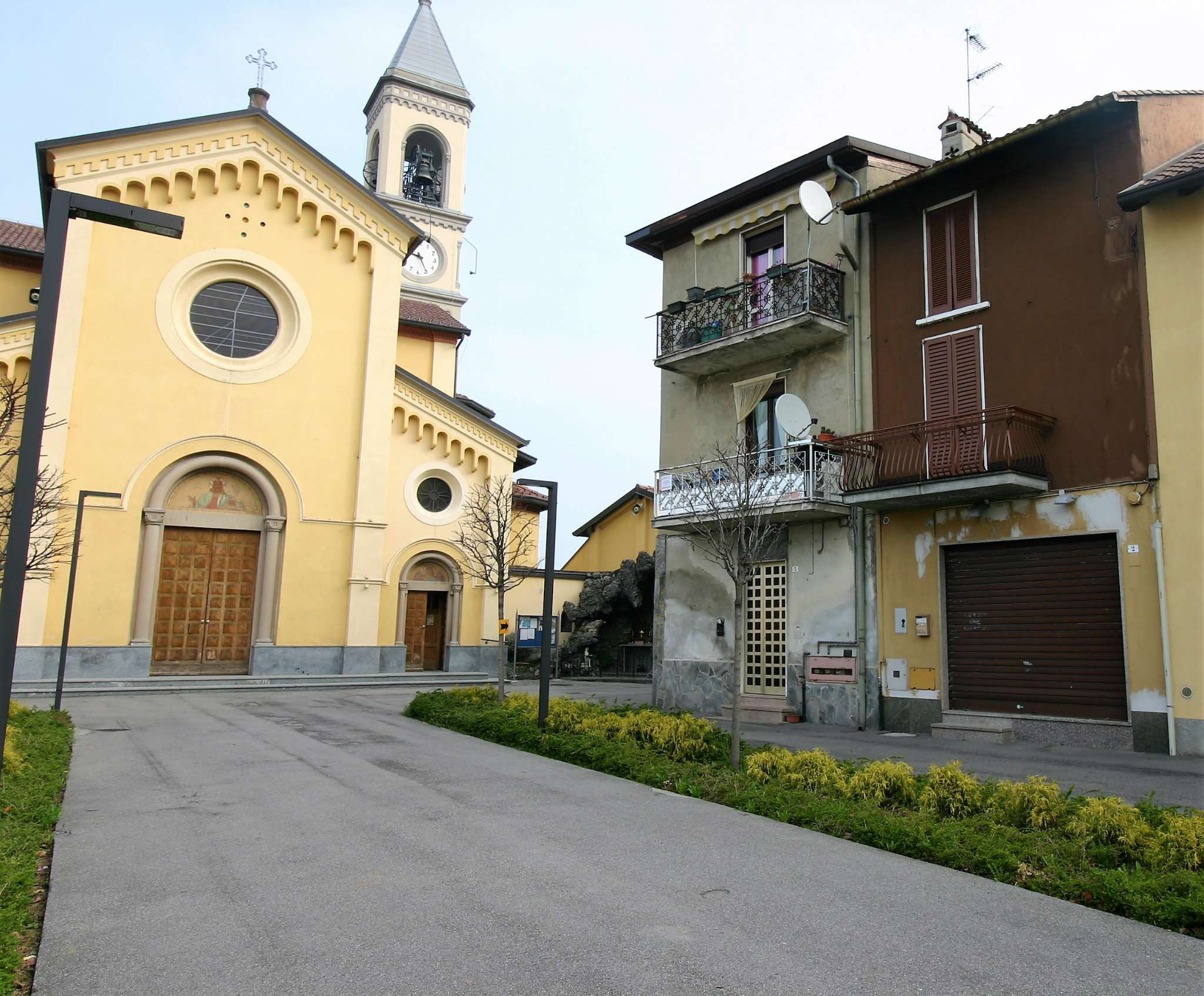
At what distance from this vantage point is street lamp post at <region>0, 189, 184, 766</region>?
17.9 ft

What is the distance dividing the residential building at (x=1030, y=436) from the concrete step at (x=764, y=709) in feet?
6.38

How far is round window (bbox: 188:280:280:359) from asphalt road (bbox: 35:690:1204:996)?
59.9 feet

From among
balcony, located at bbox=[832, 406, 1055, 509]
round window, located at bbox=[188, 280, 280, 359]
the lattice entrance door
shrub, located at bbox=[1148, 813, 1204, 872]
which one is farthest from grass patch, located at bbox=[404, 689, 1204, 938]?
round window, located at bbox=[188, 280, 280, 359]

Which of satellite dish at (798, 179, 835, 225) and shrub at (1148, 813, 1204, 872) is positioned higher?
satellite dish at (798, 179, 835, 225)

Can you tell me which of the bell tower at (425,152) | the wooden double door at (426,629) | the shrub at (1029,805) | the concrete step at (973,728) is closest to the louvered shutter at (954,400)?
the concrete step at (973,728)

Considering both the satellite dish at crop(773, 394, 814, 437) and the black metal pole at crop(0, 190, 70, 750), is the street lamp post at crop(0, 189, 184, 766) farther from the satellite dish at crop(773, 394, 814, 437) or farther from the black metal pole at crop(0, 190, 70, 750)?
the satellite dish at crop(773, 394, 814, 437)

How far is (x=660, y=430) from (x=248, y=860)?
15008 millimetres

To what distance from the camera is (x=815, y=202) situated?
1655 centimetres

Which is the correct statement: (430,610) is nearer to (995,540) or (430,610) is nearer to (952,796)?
(995,540)

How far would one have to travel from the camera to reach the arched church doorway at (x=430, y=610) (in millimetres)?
27297

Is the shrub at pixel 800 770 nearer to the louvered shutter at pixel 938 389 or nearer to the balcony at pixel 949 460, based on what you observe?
the balcony at pixel 949 460

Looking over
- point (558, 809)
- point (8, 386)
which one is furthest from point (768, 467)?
point (8, 386)

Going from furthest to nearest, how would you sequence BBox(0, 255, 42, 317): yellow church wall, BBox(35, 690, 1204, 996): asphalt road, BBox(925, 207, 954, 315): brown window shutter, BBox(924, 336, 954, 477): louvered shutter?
BBox(0, 255, 42, 317): yellow church wall < BBox(925, 207, 954, 315): brown window shutter < BBox(924, 336, 954, 477): louvered shutter < BBox(35, 690, 1204, 996): asphalt road

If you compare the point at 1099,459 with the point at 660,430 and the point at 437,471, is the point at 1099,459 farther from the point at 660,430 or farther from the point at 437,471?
the point at 437,471
